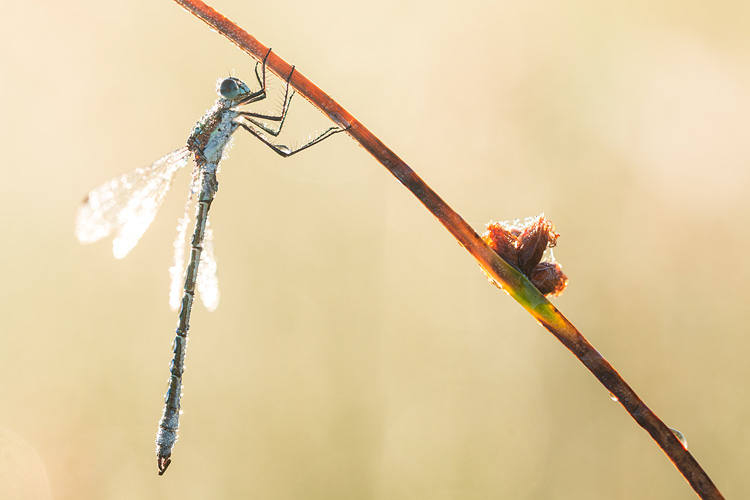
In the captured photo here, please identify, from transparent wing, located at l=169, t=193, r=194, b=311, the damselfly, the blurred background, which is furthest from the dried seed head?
the blurred background

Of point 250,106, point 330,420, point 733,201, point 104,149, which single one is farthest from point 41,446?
point 733,201

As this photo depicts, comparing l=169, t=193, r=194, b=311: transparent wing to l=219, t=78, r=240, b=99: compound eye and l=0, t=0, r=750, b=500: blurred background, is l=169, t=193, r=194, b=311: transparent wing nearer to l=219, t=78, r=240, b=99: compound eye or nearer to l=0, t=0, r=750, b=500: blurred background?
l=219, t=78, r=240, b=99: compound eye

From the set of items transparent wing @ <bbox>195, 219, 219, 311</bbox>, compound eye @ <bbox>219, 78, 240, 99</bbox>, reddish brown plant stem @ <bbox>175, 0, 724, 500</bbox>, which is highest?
compound eye @ <bbox>219, 78, 240, 99</bbox>

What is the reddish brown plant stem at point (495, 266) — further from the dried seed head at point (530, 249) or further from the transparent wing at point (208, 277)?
the transparent wing at point (208, 277)

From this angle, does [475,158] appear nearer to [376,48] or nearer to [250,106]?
[376,48]

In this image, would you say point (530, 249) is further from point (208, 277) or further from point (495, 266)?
point (208, 277)
